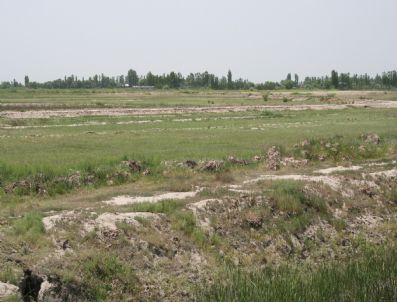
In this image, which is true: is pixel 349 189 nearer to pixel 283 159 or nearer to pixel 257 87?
pixel 283 159

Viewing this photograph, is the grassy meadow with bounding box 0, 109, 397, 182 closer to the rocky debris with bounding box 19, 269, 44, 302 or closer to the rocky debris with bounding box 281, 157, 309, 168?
the rocky debris with bounding box 281, 157, 309, 168

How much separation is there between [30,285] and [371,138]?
23465mm

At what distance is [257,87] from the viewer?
159625 mm

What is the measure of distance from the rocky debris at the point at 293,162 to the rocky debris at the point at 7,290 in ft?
51.4

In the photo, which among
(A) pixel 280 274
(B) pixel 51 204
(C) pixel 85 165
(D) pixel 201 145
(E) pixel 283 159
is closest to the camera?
(A) pixel 280 274

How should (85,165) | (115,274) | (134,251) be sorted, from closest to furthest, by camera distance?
(115,274)
(134,251)
(85,165)

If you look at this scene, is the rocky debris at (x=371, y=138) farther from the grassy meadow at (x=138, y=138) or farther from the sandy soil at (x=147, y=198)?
the sandy soil at (x=147, y=198)

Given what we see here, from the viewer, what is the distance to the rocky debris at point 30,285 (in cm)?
1150

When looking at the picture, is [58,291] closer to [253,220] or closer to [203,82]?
[253,220]

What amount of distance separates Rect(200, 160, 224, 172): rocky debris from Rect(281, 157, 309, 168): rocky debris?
143 inches

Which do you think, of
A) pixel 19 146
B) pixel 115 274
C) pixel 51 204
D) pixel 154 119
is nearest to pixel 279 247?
pixel 115 274

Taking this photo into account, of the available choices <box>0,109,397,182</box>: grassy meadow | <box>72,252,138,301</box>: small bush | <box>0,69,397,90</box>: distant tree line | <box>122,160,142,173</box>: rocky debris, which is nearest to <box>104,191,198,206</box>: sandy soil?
<box>122,160,142,173</box>: rocky debris

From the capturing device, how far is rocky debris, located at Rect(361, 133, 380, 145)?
3015 centimetres

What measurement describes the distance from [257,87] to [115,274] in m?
150
